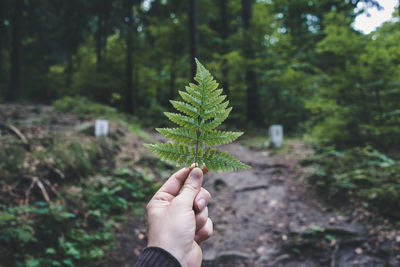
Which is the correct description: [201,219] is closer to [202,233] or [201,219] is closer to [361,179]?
[202,233]

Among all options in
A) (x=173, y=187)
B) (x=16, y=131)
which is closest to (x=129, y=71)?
(x=16, y=131)

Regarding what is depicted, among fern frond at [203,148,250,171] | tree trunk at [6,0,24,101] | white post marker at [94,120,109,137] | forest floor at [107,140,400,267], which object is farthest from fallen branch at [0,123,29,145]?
tree trunk at [6,0,24,101]

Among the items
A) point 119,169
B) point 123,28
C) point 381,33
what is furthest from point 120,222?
point 123,28

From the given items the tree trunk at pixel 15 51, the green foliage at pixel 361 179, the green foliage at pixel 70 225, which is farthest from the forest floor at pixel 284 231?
the tree trunk at pixel 15 51

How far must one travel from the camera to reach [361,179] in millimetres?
4949

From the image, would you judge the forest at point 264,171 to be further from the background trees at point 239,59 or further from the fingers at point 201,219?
the fingers at point 201,219

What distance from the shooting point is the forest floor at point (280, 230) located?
149 inches

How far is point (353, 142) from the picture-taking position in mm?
6273

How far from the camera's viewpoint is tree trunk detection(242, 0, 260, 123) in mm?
10648

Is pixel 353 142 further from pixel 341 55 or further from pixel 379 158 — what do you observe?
pixel 341 55

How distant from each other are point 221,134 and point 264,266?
356cm

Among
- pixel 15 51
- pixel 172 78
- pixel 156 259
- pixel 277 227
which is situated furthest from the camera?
pixel 15 51

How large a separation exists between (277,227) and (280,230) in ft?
0.38

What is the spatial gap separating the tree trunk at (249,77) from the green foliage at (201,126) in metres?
9.80
